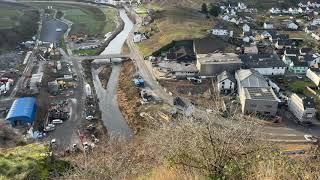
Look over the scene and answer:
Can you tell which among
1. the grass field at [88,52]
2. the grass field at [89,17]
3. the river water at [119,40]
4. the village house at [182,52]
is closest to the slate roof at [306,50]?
the village house at [182,52]

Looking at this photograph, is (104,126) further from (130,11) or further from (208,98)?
(130,11)

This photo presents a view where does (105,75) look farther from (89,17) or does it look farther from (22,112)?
(89,17)

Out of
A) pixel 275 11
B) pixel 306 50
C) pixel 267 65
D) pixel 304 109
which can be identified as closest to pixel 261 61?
pixel 267 65

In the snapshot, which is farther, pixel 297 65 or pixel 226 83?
pixel 297 65

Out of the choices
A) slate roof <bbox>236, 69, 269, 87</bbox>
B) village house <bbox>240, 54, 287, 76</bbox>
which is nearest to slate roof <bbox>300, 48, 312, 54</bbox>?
village house <bbox>240, 54, 287, 76</bbox>

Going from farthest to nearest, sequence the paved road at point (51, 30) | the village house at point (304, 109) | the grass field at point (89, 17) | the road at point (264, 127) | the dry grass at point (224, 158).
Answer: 1. the grass field at point (89, 17)
2. the paved road at point (51, 30)
3. the village house at point (304, 109)
4. the road at point (264, 127)
5. the dry grass at point (224, 158)

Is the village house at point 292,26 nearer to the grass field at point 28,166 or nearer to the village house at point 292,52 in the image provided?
the village house at point 292,52
